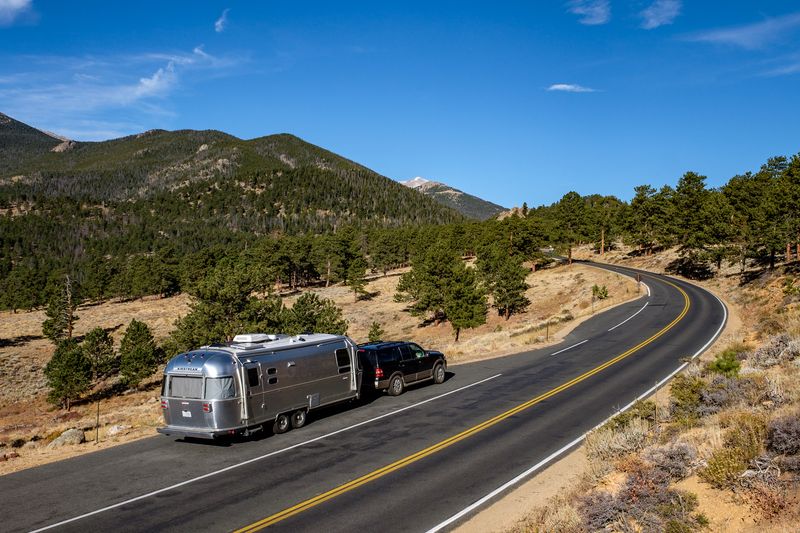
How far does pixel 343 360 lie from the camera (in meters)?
18.6

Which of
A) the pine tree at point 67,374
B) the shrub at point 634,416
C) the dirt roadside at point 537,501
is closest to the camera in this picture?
the dirt roadside at point 537,501

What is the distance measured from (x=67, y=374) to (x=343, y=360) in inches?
1436

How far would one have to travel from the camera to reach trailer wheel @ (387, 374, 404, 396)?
68.4ft

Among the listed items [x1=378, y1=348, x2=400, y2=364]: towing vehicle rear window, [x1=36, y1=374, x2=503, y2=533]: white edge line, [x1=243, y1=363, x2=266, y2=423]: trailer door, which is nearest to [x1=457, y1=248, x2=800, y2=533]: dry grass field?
[x1=36, y1=374, x2=503, y2=533]: white edge line

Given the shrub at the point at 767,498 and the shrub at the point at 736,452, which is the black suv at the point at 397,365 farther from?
the shrub at the point at 767,498

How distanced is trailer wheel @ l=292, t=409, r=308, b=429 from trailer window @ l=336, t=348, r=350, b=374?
2.01 meters

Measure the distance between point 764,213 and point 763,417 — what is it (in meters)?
52.2

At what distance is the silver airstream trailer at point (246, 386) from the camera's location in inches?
580

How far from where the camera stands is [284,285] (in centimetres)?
12244

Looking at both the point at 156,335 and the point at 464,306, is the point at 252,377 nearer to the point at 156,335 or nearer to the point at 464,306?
the point at 464,306

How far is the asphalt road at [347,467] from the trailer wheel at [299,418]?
36 cm

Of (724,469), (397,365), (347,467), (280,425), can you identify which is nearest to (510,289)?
(397,365)

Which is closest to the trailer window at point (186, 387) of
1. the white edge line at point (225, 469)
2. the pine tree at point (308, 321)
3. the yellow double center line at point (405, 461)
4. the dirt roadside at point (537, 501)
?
the white edge line at point (225, 469)

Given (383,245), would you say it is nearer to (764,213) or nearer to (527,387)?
(764,213)
